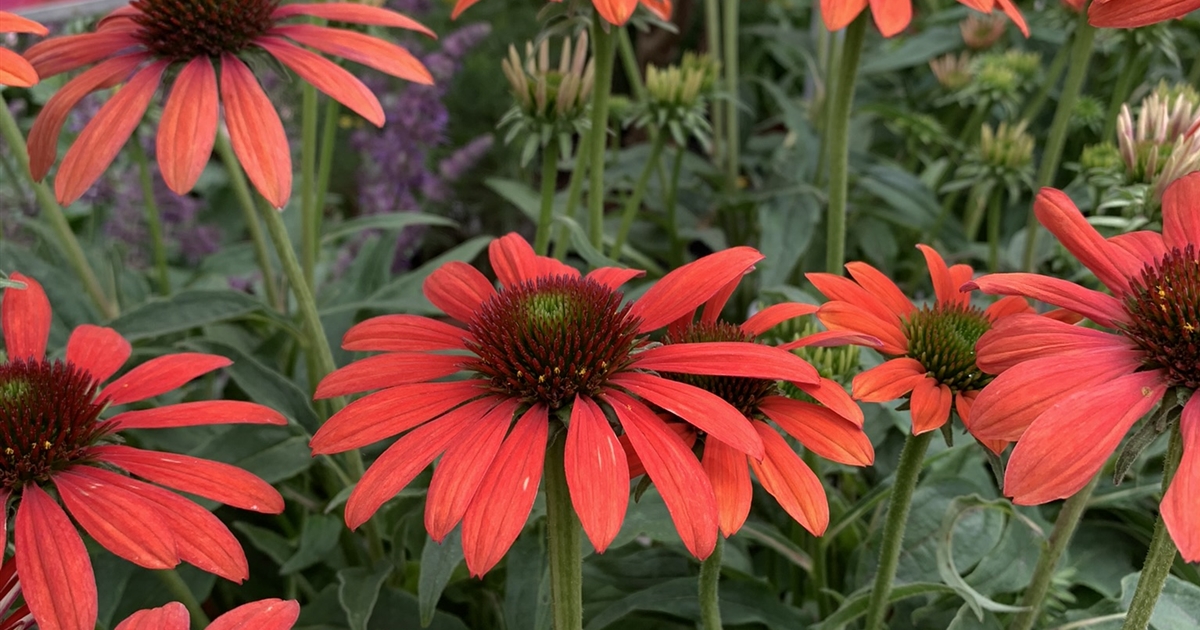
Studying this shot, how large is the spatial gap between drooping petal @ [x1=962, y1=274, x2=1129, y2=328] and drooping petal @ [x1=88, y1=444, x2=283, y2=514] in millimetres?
474

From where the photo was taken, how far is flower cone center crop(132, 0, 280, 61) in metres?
0.77

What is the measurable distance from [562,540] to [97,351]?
0.43 m

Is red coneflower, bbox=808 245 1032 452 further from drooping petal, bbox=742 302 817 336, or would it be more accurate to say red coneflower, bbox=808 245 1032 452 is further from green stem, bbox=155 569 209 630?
green stem, bbox=155 569 209 630

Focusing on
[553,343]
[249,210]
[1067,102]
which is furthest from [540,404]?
[1067,102]

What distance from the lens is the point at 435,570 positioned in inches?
29.1

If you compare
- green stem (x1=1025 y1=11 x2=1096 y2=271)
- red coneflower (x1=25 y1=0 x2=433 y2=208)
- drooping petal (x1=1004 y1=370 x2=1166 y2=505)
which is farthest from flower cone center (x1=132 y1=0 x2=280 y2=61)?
green stem (x1=1025 y1=11 x2=1096 y2=271)

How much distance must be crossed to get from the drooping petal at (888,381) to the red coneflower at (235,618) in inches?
14.4

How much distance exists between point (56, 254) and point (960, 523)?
122cm

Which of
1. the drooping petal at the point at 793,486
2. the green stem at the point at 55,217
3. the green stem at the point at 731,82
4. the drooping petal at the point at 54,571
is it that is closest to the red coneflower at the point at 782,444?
the drooping petal at the point at 793,486

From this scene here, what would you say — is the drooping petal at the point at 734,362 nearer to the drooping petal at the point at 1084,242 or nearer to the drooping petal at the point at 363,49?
the drooping petal at the point at 1084,242

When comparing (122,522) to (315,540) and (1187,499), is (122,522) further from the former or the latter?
(1187,499)

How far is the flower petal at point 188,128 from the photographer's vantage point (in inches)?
26.5

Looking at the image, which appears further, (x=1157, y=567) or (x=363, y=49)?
(x=363, y=49)

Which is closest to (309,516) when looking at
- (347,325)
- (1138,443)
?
(347,325)
